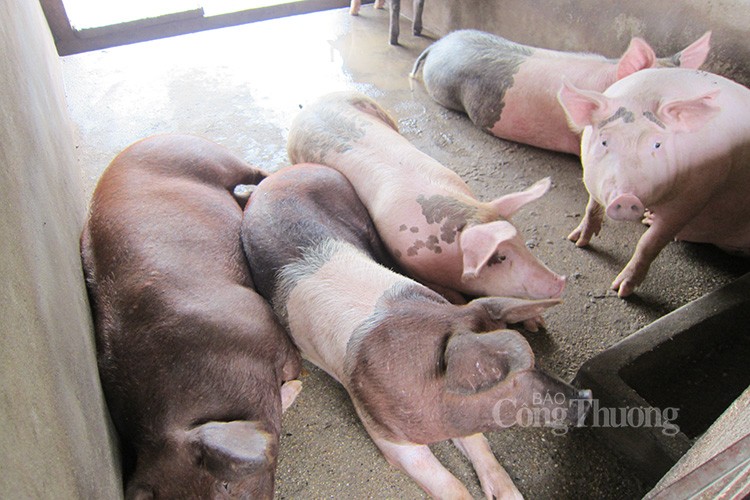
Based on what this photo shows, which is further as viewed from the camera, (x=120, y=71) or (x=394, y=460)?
(x=120, y=71)

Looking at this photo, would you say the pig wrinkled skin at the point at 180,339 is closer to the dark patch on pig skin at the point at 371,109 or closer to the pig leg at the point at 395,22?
the dark patch on pig skin at the point at 371,109

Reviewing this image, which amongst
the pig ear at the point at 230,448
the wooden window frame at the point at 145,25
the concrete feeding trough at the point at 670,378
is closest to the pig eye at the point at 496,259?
the concrete feeding trough at the point at 670,378

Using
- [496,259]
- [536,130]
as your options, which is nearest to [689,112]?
[496,259]

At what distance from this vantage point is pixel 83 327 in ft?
6.21

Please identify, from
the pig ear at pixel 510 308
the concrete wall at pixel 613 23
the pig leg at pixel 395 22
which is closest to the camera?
the pig ear at pixel 510 308

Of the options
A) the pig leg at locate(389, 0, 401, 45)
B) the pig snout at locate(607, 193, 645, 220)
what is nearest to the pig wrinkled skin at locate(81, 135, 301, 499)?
the pig snout at locate(607, 193, 645, 220)

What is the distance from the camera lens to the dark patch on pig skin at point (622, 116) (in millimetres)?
2646

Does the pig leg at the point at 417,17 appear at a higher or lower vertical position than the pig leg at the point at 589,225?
higher

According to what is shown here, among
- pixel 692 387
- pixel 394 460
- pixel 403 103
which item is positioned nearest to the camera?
pixel 394 460

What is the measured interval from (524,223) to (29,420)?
9.38 feet

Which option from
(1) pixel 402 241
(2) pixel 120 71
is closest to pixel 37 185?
(1) pixel 402 241

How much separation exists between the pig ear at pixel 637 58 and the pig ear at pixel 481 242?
4.67ft

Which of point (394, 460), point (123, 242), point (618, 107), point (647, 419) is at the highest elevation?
point (618, 107)

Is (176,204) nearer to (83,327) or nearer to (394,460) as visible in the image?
(83,327)
